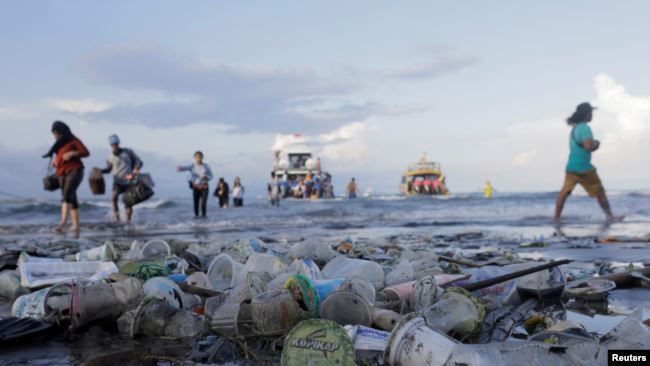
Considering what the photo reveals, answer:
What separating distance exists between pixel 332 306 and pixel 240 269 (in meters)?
1.13

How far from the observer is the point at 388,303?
2512 millimetres

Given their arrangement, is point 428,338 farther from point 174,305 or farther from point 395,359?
point 174,305

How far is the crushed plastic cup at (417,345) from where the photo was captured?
5.13 feet

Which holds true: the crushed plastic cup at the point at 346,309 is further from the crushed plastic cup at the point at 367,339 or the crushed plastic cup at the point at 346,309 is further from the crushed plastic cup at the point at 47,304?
the crushed plastic cup at the point at 47,304

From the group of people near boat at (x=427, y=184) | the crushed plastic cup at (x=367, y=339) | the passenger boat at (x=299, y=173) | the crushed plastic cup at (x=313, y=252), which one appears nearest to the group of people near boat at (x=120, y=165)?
the crushed plastic cup at (x=313, y=252)

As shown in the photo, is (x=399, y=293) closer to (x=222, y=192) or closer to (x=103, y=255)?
(x=103, y=255)

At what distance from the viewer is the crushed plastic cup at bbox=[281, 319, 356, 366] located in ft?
5.13

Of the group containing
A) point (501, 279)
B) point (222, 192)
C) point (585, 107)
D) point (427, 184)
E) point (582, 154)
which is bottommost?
point (501, 279)

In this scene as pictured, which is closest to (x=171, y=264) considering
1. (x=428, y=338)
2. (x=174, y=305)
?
(x=174, y=305)

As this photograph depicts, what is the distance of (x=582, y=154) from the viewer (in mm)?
8344

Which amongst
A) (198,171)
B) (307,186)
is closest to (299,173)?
(307,186)

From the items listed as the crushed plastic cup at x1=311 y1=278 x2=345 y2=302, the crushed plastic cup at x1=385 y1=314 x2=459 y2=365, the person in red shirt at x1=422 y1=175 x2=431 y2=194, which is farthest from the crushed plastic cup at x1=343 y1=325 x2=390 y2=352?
the person in red shirt at x1=422 y1=175 x2=431 y2=194

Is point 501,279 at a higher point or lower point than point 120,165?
lower

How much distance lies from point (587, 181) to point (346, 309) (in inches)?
294
